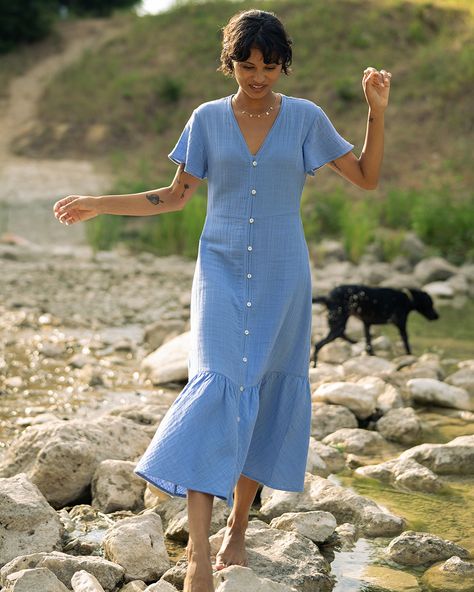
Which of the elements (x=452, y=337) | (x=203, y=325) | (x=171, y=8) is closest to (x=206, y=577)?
(x=203, y=325)

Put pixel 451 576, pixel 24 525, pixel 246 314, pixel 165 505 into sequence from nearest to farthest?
1. pixel 246 314
2. pixel 451 576
3. pixel 24 525
4. pixel 165 505

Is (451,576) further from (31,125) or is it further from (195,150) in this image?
(31,125)

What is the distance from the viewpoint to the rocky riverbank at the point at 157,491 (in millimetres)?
3871

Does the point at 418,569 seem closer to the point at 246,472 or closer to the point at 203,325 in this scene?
the point at 246,472

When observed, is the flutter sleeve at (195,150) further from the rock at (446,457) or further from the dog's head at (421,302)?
the dog's head at (421,302)

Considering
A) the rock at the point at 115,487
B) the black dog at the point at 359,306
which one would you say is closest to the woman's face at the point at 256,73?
the rock at the point at 115,487

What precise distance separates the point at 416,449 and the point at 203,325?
2.40 meters

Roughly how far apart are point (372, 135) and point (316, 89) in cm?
2146

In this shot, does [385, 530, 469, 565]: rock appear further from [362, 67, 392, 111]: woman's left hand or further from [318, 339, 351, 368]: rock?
[318, 339, 351, 368]: rock

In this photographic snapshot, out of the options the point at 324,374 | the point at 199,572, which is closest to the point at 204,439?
the point at 199,572

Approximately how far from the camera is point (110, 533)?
4.01 metres

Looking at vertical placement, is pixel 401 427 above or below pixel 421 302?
below

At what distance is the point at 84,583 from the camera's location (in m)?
3.45

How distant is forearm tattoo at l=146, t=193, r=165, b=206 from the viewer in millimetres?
3793
